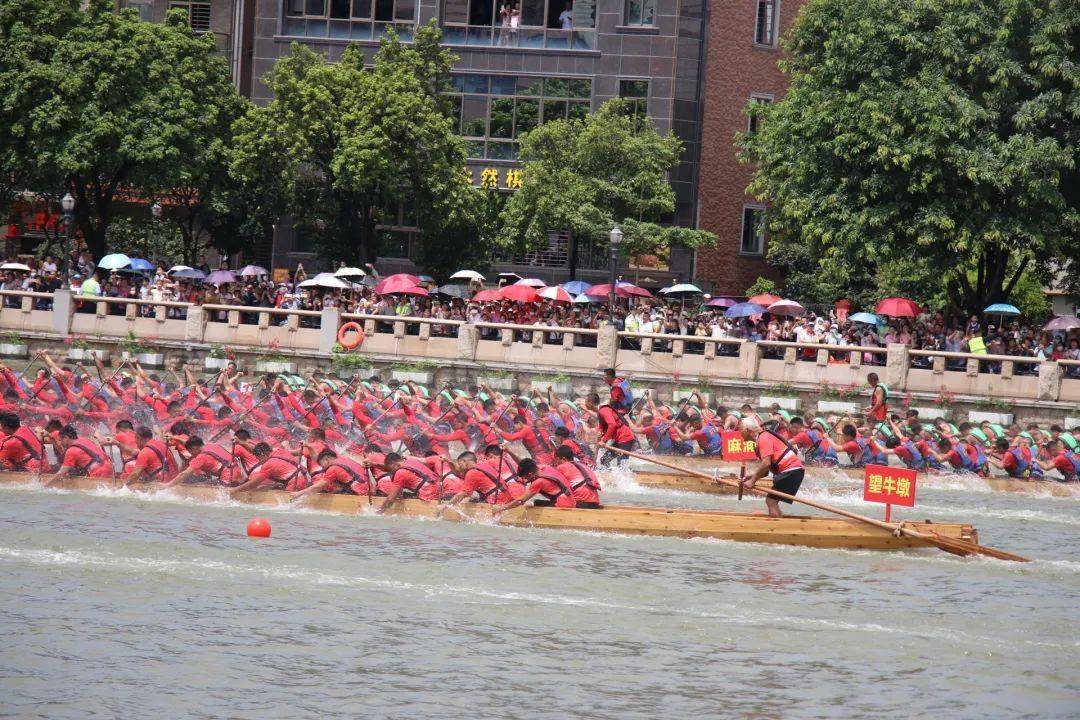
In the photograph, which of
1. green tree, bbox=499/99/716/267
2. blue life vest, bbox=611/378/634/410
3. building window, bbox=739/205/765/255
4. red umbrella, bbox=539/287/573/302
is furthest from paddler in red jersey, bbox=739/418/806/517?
building window, bbox=739/205/765/255

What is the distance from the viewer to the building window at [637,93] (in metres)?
49.6

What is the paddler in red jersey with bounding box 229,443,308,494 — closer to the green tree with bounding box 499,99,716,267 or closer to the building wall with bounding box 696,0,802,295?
the green tree with bounding box 499,99,716,267

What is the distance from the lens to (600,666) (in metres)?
15.9

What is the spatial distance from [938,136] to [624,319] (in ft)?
32.2

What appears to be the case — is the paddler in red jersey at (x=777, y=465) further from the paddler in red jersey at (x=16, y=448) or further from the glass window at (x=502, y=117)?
the glass window at (x=502, y=117)

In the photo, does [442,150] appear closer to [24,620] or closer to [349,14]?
[349,14]

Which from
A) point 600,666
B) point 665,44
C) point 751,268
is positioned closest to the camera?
point 600,666

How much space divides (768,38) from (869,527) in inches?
1337

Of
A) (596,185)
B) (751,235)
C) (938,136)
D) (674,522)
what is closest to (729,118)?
(751,235)

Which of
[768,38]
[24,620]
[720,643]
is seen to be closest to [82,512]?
[24,620]

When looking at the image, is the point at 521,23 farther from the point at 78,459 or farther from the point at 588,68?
the point at 78,459

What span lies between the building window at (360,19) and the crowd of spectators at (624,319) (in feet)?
33.8

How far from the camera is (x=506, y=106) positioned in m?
50.2

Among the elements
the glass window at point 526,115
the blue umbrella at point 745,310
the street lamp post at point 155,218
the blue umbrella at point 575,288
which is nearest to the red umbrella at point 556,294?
the blue umbrella at point 575,288
